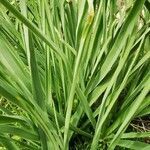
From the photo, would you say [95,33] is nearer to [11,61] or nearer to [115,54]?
[115,54]

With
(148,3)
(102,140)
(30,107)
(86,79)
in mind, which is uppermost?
(148,3)

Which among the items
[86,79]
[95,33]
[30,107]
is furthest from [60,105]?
[30,107]

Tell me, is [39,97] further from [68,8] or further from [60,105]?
[68,8]

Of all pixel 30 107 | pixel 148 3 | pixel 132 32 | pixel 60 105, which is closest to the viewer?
pixel 30 107

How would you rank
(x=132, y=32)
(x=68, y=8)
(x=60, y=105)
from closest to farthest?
(x=132, y=32) < (x=60, y=105) < (x=68, y=8)

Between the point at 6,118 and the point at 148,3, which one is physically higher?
the point at 148,3

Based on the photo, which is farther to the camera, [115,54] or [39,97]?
[115,54]
